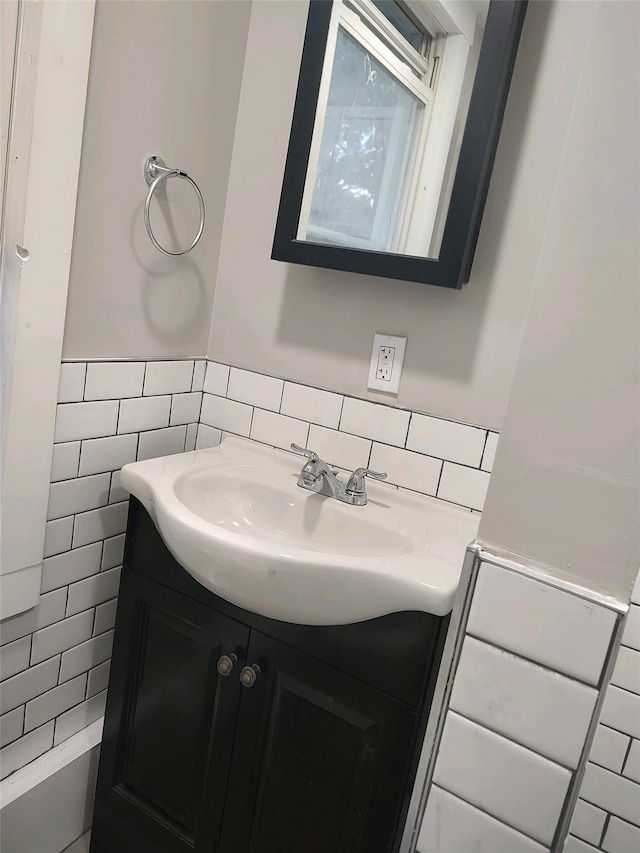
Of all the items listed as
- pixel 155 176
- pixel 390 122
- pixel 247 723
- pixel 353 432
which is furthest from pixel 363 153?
pixel 247 723

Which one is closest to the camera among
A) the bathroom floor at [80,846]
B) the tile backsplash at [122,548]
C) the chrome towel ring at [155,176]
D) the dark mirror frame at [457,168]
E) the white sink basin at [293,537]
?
the tile backsplash at [122,548]

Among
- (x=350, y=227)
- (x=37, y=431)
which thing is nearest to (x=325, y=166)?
(x=350, y=227)

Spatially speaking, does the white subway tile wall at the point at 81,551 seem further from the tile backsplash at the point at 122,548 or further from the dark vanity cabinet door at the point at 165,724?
the dark vanity cabinet door at the point at 165,724

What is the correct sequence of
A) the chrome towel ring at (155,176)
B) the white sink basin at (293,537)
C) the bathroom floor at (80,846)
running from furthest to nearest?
the bathroom floor at (80,846)
the chrome towel ring at (155,176)
the white sink basin at (293,537)

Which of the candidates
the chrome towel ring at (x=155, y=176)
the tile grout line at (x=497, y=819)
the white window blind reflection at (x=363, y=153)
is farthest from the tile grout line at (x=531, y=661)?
the chrome towel ring at (x=155, y=176)

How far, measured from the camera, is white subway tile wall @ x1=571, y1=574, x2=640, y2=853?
3.47ft

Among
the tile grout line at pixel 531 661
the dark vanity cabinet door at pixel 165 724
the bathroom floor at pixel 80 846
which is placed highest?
the tile grout line at pixel 531 661

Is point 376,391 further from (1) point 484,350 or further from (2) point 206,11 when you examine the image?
(2) point 206,11

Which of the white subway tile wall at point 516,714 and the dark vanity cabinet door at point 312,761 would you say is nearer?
the white subway tile wall at point 516,714

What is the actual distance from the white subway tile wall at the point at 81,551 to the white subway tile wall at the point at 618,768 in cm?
102

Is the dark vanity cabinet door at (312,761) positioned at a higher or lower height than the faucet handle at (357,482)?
lower

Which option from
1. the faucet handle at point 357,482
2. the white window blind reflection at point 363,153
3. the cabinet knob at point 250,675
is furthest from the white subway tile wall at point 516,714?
the white window blind reflection at point 363,153

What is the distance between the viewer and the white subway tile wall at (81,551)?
118cm

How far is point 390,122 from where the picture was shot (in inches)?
46.7
